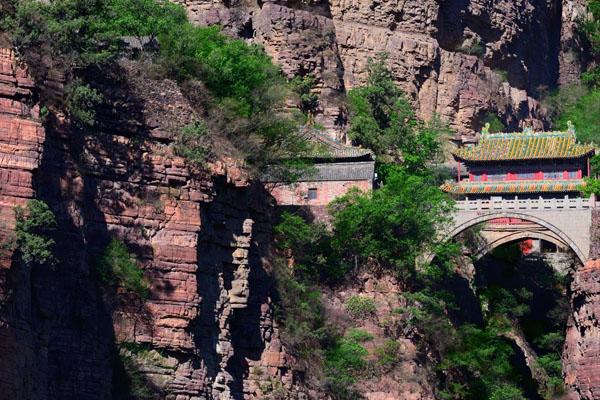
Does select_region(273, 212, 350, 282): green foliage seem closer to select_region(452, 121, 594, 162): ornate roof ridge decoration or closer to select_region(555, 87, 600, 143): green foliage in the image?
select_region(452, 121, 594, 162): ornate roof ridge decoration

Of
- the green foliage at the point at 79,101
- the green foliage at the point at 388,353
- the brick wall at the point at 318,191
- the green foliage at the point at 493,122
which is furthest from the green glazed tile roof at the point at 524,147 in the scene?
the green foliage at the point at 79,101

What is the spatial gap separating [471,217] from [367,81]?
12.5 metres

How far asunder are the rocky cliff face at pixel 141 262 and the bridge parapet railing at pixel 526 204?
24.0 m

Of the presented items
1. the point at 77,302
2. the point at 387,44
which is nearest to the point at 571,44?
the point at 387,44

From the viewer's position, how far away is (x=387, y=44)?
9856 cm

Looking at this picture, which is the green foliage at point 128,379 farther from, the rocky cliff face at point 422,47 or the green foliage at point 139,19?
the rocky cliff face at point 422,47

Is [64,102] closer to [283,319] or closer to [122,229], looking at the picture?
[122,229]

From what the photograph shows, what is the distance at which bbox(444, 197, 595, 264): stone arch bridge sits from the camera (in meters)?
85.0

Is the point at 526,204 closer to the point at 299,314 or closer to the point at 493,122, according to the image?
the point at 493,122

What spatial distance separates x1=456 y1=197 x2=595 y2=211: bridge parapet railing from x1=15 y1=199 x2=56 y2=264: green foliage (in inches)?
1511

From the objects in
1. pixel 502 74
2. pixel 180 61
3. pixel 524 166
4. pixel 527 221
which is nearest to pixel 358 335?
pixel 180 61

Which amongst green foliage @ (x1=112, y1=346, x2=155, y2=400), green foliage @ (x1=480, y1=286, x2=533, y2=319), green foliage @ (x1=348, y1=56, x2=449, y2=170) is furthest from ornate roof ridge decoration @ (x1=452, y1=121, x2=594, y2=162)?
green foliage @ (x1=112, y1=346, x2=155, y2=400)

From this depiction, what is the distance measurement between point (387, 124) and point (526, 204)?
374 inches

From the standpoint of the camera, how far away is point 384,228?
7612cm
